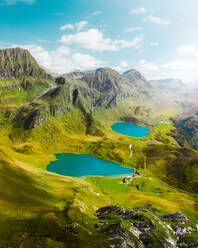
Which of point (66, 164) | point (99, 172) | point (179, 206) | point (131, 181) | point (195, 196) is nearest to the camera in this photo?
point (179, 206)

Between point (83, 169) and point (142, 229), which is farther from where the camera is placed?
point (83, 169)

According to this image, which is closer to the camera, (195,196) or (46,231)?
(46,231)

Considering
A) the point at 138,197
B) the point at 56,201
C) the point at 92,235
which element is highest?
the point at 92,235

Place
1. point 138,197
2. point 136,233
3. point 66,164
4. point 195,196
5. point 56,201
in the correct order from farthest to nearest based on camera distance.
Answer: point 66,164
point 195,196
point 138,197
point 56,201
point 136,233

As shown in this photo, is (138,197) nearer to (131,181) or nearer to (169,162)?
(131,181)

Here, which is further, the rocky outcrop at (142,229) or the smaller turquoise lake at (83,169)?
the smaller turquoise lake at (83,169)

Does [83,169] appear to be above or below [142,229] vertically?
below

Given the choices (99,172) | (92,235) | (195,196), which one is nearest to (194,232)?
(92,235)

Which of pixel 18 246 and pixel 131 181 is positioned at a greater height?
pixel 18 246

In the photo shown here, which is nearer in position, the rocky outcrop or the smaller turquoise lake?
the rocky outcrop

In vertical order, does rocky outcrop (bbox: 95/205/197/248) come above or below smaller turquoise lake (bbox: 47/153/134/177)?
above

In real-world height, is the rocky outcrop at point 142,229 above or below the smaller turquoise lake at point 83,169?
above
